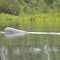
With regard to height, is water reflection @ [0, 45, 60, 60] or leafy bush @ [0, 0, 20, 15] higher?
leafy bush @ [0, 0, 20, 15]

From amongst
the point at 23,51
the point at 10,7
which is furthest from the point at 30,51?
the point at 10,7

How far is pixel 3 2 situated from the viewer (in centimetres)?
1112

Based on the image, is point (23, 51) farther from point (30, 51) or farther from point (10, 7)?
point (10, 7)

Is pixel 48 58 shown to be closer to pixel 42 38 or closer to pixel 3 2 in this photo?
pixel 42 38

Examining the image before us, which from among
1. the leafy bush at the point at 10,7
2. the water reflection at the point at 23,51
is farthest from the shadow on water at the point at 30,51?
the leafy bush at the point at 10,7

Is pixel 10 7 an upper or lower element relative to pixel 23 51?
upper

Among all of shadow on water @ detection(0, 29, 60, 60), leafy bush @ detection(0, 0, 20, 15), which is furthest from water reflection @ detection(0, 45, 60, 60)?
leafy bush @ detection(0, 0, 20, 15)

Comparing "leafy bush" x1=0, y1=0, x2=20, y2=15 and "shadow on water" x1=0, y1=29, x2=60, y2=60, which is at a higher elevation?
"leafy bush" x1=0, y1=0, x2=20, y2=15

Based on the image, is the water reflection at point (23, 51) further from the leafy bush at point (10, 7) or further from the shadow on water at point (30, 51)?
the leafy bush at point (10, 7)

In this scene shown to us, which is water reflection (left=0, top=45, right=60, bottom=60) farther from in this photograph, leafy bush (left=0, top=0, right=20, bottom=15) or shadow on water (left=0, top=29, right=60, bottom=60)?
leafy bush (left=0, top=0, right=20, bottom=15)

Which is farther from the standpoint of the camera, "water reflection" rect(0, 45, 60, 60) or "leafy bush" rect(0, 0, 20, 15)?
"leafy bush" rect(0, 0, 20, 15)

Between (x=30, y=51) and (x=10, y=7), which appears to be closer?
(x=30, y=51)

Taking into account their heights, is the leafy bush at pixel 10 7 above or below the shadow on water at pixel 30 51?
above

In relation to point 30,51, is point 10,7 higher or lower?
higher
